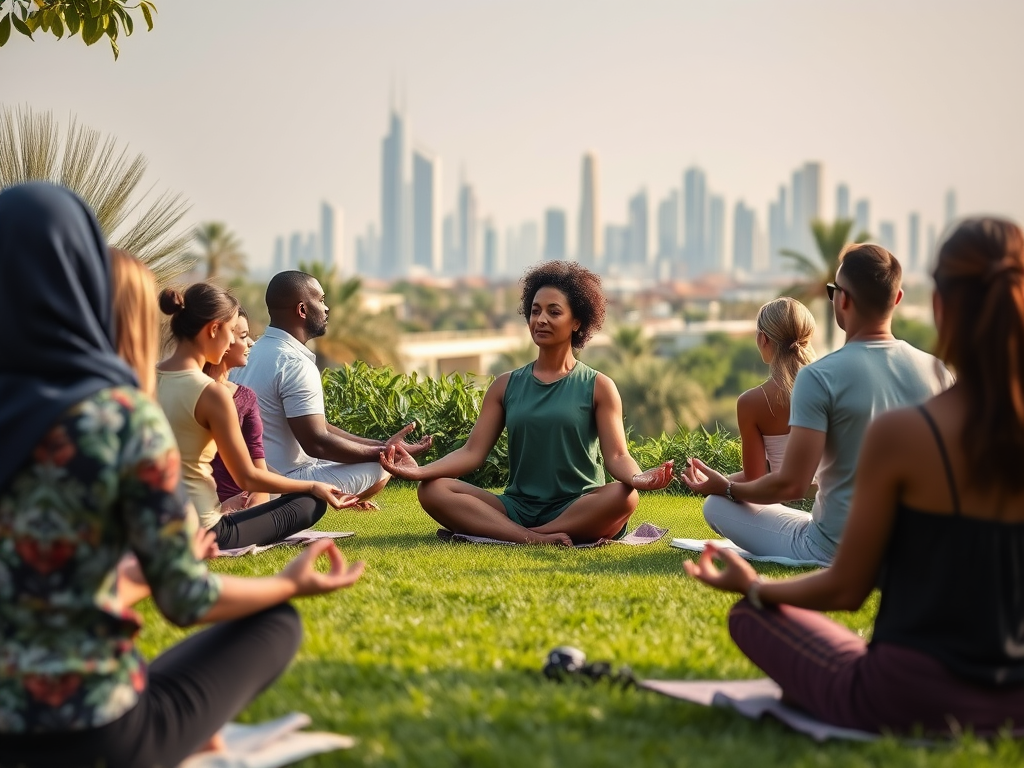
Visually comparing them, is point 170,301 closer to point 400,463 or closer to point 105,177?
point 400,463

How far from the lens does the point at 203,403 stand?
5742 millimetres

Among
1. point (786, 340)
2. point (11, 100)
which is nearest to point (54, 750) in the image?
point (786, 340)

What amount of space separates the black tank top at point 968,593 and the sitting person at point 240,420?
4349 mm

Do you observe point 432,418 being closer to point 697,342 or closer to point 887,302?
point 887,302

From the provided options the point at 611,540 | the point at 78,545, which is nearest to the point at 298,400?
the point at 611,540

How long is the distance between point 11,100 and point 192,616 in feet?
31.7

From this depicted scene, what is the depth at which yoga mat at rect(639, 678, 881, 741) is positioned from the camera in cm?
314

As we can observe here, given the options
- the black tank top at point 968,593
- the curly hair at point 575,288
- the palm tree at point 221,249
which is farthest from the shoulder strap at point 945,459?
the palm tree at point 221,249

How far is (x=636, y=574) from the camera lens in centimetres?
608

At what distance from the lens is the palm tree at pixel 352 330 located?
49.9m

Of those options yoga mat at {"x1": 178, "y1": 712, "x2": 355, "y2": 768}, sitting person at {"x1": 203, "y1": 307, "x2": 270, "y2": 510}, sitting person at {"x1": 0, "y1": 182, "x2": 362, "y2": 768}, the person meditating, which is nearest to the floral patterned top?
sitting person at {"x1": 0, "y1": 182, "x2": 362, "y2": 768}

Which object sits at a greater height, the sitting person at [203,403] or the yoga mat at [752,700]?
the sitting person at [203,403]

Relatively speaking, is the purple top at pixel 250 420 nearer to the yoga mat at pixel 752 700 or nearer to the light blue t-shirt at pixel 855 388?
the light blue t-shirt at pixel 855 388

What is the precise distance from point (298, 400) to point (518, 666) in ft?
12.7
